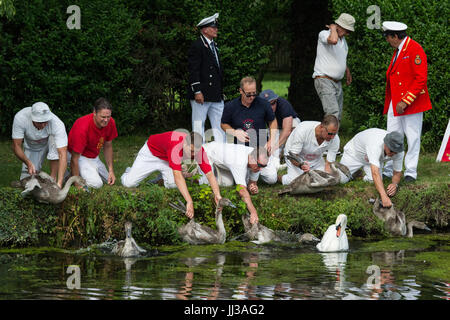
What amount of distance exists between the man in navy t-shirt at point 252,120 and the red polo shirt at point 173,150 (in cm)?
99

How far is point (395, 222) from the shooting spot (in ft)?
41.1

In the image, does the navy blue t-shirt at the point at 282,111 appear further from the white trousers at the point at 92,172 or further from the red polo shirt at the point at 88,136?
the white trousers at the point at 92,172

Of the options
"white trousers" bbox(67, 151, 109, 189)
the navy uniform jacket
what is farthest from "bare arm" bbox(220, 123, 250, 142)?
"white trousers" bbox(67, 151, 109, 189)

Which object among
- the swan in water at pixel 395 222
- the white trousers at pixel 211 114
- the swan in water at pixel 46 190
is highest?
the white trousers at pixel 211 114

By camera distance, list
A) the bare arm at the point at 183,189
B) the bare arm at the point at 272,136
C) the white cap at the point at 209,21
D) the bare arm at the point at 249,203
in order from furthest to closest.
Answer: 1. the white cap at the point at 209,21
2. the bare arm at the point at 272,136
3. the bare arm at the point at 249,203
4. the bare arm at the point at 183,189

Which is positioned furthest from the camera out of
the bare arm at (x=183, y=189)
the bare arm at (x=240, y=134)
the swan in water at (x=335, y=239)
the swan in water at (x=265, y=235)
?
the bare arm at (x=240, y=134)

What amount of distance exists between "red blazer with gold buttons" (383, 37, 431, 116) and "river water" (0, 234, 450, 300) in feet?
7.23

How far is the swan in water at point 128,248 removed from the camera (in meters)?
11.2

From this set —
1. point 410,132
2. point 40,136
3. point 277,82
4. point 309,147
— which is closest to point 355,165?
point 309,147

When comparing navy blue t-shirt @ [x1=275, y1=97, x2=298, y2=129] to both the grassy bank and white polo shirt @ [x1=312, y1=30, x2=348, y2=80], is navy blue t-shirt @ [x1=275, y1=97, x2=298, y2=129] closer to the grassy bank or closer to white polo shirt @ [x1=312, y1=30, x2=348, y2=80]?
white polo shirt @ [x1=312, y1=30, x2=348, y2=80]

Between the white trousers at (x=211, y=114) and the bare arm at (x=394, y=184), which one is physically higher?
the white trousers at (x=211, y=114)

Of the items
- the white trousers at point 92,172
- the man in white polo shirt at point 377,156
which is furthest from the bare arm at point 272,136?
the white trousers at point 92,172
